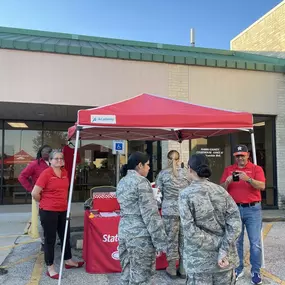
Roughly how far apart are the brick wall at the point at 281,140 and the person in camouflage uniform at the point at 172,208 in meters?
6.77

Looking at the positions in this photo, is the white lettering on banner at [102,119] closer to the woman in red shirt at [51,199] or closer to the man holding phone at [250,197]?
the woman in red shirt at [51,199]

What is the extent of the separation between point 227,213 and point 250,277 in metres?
2.42

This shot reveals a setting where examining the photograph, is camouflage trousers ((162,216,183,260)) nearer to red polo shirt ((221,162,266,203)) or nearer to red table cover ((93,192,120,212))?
red polo shirt ((221,162,266,203))

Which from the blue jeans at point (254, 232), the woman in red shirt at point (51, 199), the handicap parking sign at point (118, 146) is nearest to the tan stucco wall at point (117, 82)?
the handicap parking sign at point (118, 146)

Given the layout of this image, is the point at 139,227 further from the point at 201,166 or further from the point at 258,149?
the point at 258,149

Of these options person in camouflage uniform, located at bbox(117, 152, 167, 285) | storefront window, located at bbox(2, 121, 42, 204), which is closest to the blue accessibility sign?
storefront window, located at bbox(2, 121, 42, 204)

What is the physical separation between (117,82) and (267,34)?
9294 millimetres

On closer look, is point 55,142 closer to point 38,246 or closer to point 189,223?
point 38,246

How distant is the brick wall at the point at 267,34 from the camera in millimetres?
13956

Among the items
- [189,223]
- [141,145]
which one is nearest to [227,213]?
[189,223]

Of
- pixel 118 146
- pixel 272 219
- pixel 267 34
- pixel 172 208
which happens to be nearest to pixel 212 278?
pixel 172 208

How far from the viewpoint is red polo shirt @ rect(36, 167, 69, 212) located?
14.5 feet

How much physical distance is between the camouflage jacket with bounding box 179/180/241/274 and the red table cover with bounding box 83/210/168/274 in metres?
2.18

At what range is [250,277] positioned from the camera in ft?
15.0
